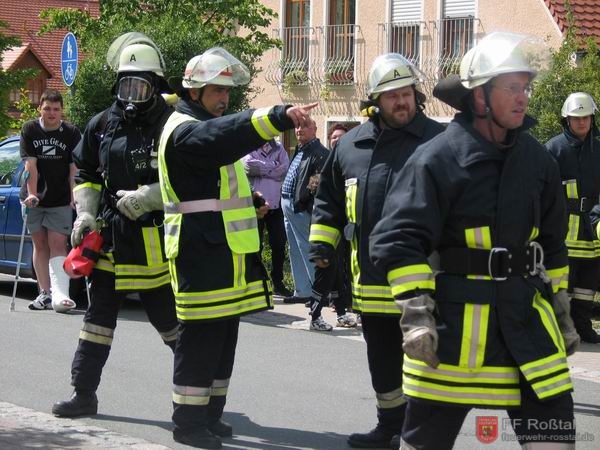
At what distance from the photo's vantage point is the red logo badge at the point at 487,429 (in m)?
6.63

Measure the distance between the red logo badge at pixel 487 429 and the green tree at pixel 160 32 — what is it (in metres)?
9.30

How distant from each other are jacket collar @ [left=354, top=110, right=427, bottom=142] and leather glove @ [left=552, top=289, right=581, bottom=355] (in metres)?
1.71

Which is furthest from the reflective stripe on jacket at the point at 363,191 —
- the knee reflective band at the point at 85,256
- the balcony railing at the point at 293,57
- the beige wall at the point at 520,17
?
the balcony railing at the point at 293,57

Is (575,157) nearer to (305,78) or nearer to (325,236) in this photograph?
(325,236)

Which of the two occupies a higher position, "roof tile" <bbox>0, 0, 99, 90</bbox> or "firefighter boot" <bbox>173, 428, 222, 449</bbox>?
"roof tile" <bbox>0, 0, 99, 90</bbox>

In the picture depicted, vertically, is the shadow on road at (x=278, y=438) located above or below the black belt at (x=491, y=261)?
below

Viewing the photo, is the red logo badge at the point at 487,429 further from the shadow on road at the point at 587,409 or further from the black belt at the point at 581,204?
the black belt at the point at 581,204

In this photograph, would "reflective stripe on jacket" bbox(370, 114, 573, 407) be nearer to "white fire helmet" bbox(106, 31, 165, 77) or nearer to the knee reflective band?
"white fire helmet" bbox(106, 31, 165, 77)

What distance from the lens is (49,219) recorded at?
1216 cm

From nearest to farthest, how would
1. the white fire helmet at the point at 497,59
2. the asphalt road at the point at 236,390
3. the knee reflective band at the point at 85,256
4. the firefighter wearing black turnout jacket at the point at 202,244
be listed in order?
the white fire helmet at the point at 497,59
the firefighter wearing black turnout jacket at the point at 202,244
the asphalt road at the point at 236,390
the knee reflective band at the point at 85,256

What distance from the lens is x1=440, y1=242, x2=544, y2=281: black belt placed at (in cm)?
482

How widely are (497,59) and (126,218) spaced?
10.5 feet

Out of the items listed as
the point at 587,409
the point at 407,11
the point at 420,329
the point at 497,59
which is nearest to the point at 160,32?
the point at 587,409

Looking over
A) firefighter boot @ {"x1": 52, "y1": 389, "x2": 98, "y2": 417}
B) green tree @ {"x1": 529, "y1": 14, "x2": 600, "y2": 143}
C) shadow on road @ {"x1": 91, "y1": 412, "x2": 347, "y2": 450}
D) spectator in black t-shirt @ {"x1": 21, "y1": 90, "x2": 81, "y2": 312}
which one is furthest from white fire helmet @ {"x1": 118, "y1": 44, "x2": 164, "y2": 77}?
green tree @ {"x1": 529, "y1": 14, "x2": 600, "y2": 143}
